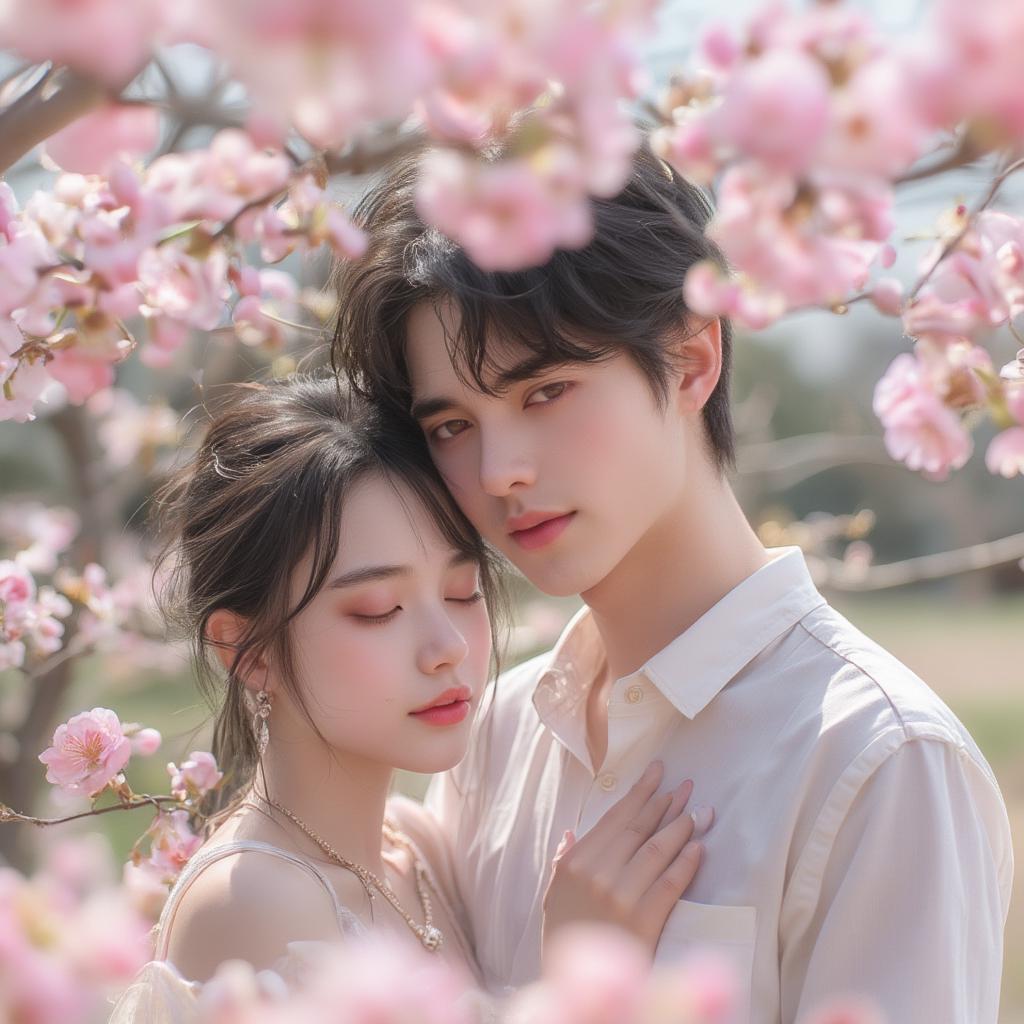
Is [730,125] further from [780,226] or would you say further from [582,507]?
[582,507]

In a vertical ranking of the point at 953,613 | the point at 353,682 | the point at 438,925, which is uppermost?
the point at 353,682

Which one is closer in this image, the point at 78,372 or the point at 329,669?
the point at 78,372

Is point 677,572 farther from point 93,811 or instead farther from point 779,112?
point 779,112

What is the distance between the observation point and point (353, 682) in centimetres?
145

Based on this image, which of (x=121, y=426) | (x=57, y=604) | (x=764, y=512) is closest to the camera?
(x=57, y=604)

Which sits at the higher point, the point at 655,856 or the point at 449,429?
the point at 449,429

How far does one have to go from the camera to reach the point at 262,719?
1574mm

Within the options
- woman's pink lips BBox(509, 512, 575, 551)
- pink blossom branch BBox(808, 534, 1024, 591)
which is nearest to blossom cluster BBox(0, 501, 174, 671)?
woman's pink lips BBox(509, 512, 575, 551)

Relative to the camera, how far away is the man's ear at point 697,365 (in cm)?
162

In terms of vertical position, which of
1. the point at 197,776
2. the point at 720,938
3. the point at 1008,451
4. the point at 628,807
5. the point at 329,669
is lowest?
the point at 720,938

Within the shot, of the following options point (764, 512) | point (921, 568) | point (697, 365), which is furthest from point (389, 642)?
point (764, 512)

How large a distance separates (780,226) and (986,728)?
8.53 meters

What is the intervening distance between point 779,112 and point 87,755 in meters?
1.14

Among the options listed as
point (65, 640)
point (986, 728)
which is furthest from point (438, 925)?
point (986, 728)
